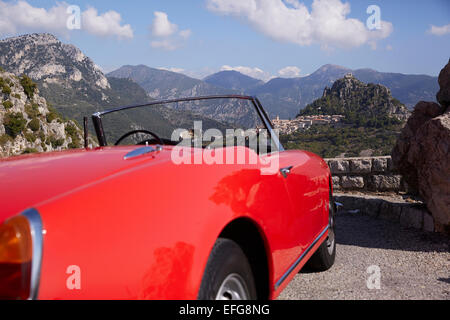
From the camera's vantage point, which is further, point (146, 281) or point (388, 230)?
point (388, 230)

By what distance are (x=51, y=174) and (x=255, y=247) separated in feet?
3.16

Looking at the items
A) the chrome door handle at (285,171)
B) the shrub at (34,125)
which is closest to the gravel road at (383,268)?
the chrome door handle at (285,171)

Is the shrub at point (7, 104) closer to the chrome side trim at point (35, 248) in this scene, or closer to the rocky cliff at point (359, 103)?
the rocky cliff at point (359, 103)

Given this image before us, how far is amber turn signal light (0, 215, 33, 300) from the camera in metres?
0.95

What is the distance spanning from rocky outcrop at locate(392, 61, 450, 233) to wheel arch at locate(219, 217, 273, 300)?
333 cm

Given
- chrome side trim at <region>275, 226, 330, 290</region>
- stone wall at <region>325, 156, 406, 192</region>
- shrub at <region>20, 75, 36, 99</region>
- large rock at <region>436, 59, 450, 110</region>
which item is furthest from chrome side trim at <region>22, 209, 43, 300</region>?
shrub at <region>20, 75, 36, 99</region>

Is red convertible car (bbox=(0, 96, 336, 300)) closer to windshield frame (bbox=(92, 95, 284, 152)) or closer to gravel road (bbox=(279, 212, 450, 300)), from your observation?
windshield frame (bbox=(92, 95, 284, 152))

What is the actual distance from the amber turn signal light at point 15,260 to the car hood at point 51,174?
6.3 inches

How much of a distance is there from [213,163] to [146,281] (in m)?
0.69

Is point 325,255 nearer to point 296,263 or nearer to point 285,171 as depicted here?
point 296,263

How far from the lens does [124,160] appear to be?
1683mm

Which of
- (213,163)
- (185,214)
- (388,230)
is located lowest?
(388,230)
